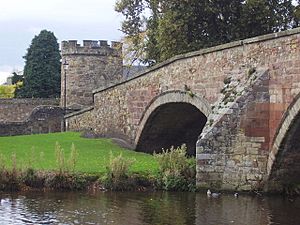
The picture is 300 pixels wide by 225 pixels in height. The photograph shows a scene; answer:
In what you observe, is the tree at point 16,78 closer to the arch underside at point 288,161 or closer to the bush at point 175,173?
the bush at point 175,173

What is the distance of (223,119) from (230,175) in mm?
1423

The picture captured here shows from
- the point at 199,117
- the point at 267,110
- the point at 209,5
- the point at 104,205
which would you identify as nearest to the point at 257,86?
the point at 267,110

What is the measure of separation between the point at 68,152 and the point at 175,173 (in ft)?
18.8

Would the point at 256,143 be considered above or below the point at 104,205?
above

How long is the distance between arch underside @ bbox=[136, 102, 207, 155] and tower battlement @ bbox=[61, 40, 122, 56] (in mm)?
13131

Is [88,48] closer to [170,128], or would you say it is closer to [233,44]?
[170,128]

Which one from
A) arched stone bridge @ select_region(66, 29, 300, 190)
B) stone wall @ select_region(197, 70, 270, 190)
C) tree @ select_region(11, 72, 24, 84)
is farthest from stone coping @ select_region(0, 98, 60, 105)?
Answer: stone wall @ select_region(197, 70, 270, 190)

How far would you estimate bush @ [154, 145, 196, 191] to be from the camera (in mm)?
15945

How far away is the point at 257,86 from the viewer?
51.9 feet

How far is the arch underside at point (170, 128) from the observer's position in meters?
22.2

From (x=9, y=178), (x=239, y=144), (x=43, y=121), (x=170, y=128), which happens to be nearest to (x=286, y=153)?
(x=239, y=144)

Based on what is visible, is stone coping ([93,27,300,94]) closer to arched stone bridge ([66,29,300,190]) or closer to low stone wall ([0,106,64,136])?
arched stone bridge ([66,29,300,190])

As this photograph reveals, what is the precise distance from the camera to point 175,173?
16.1 metres

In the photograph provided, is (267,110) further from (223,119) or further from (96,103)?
(96,103)
